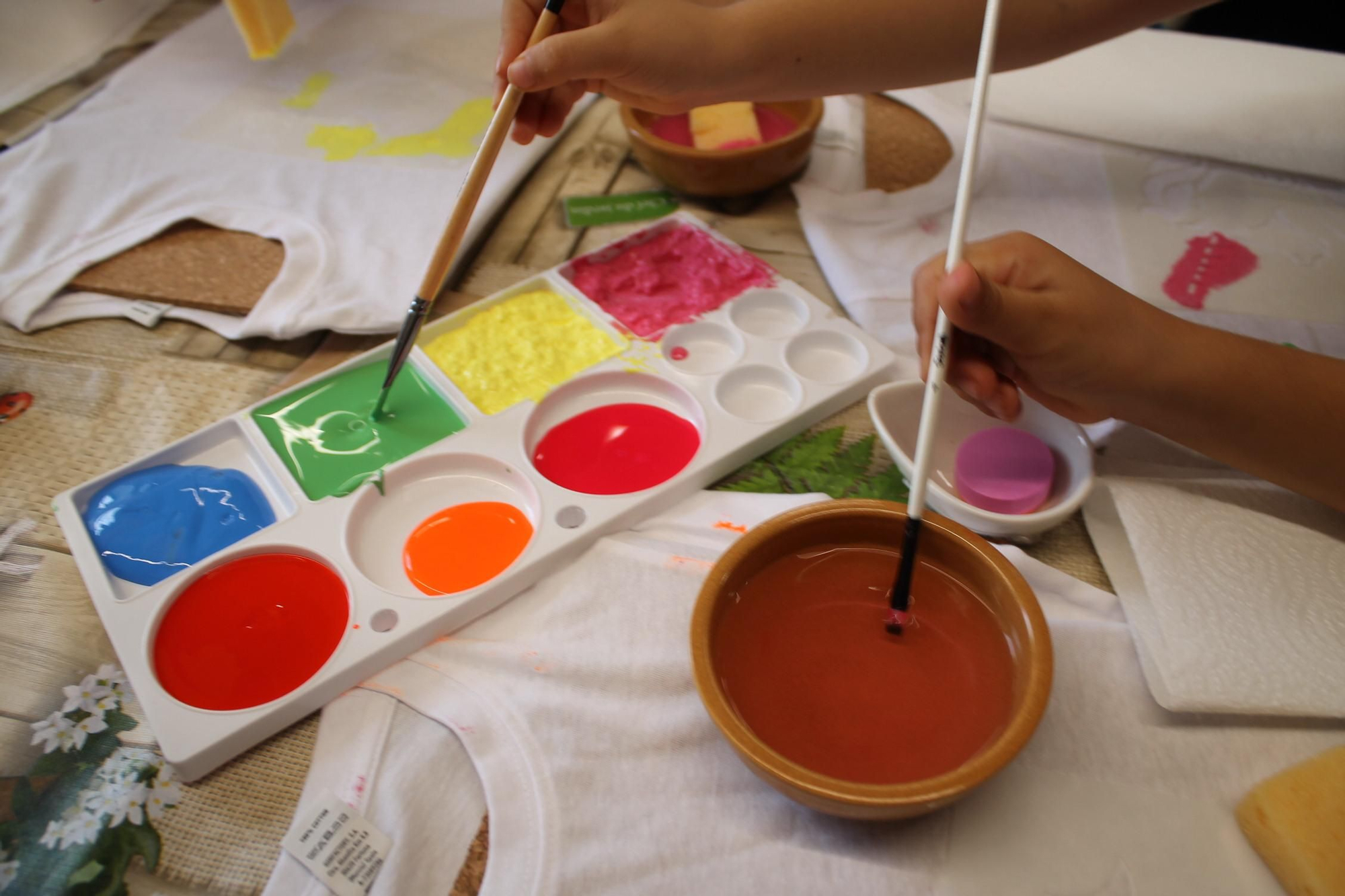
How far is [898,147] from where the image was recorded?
1355mm

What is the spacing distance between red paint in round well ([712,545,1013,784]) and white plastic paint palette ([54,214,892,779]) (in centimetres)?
22

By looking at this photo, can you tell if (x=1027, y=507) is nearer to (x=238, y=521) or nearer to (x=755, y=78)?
(x=755, y=78)

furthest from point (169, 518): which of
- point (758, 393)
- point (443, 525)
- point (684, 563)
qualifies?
point (758, 393)

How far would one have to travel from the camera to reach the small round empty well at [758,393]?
98cm

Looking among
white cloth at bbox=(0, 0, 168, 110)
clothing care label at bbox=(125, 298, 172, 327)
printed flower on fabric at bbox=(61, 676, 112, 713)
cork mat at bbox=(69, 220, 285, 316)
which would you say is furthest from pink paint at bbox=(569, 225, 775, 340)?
white cloth at bbox=(0, 0, 168, 110)

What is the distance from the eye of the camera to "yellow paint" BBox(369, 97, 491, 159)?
1.37m

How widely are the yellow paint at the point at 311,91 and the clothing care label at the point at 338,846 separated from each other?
124 cm

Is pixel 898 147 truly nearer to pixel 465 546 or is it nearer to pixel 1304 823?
pixel 465 546

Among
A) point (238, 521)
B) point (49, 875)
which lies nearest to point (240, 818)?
point (49, 875)

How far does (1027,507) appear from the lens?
31.6 inches

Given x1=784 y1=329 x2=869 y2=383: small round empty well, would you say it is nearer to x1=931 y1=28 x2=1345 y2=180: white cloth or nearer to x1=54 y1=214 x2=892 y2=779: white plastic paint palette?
x1=54 y1=214 x2=892 y2=779: white plastic paint palette

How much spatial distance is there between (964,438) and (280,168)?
3.61 feet

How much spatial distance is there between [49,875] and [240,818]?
0.13 metres

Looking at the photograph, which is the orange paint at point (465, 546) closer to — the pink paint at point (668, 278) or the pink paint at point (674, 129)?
the pink paint at point (668, 278)
